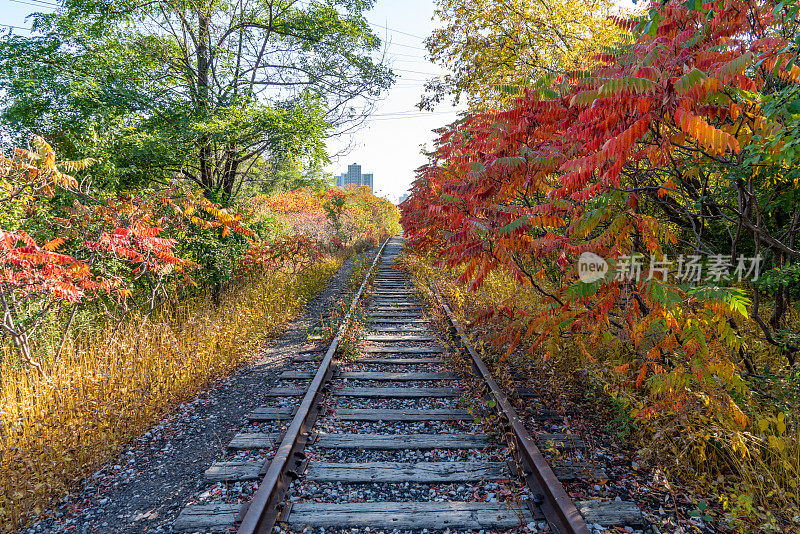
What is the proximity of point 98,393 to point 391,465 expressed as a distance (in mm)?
3372

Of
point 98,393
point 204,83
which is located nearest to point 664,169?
point 98,393

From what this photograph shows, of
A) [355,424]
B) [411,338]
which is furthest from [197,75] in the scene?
[355,424]

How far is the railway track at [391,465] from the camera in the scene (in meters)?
2.74

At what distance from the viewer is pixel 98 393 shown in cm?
426

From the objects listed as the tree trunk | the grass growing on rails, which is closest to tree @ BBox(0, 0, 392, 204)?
the tree trunk

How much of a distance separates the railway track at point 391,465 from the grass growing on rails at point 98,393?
3.84 ft

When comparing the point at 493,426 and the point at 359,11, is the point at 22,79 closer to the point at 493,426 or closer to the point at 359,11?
the point at 359,11

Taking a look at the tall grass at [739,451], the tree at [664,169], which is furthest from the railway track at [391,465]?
the tree at [664,169]

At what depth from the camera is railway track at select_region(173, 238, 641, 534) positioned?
274 centimetres

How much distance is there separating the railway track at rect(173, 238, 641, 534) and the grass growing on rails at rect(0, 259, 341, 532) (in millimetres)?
1170

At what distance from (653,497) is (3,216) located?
26.3 ft

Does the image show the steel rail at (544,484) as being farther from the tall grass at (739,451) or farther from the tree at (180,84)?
the tree at (180,84)

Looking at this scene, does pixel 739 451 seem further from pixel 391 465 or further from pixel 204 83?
pixel 204 83

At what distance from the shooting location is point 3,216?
522 cm
